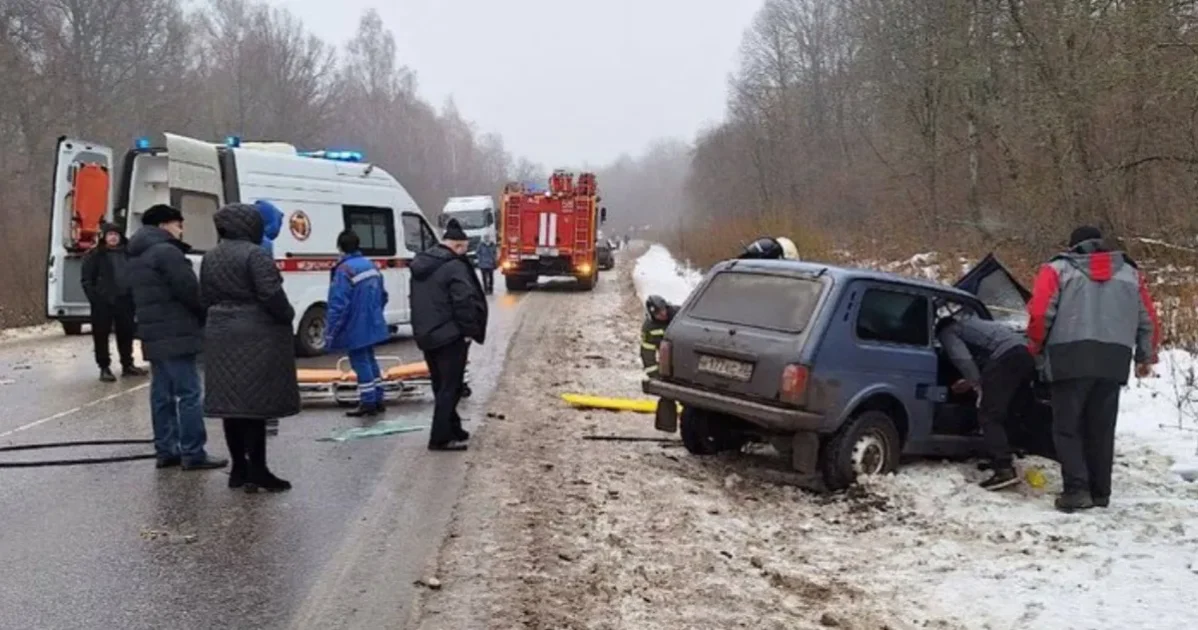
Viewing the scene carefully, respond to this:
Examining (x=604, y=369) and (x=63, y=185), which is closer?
(x=604, y=369)

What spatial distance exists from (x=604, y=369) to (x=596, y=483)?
5.42 metres

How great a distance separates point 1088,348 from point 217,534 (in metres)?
5.18

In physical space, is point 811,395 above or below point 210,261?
below

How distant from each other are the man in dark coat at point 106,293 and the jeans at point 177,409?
433cm

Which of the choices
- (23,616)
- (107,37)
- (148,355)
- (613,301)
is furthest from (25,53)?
(23,616)

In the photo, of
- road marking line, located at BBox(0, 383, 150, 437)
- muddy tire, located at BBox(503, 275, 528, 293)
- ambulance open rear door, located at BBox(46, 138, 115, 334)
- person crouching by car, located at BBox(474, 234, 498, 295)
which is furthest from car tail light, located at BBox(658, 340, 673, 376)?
muddy tire, located at BBox(503, 275, 528, 293)

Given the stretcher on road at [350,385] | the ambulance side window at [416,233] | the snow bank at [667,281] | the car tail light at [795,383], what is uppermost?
the ambulance side window at [416,233]

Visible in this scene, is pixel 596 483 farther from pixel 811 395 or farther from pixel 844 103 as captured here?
pixel 844 103

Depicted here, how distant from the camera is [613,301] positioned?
2261 cm

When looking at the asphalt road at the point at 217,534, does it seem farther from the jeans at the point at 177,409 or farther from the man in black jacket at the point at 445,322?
the man in black jacket at the point at 445,322

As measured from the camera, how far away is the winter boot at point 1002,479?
636 centimetres

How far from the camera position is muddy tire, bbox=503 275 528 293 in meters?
25.6

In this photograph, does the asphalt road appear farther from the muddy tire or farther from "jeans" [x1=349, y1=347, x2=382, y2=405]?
the muddy tire

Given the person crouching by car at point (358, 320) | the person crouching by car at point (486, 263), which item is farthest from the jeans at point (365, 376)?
the person crouching by car at point (486, 263)
